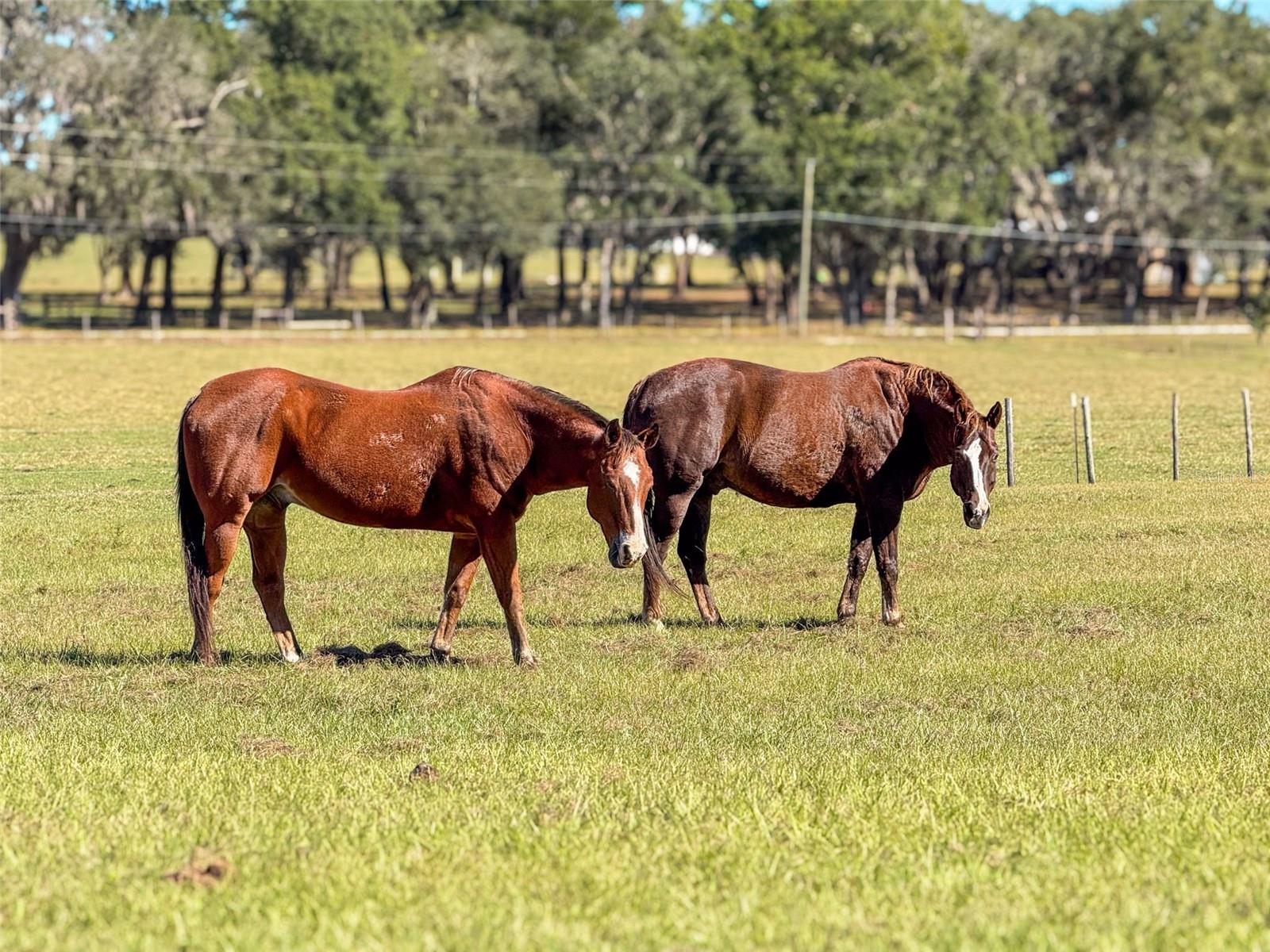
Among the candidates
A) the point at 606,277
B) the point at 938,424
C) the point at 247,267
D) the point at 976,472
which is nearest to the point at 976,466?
the point at 976,472

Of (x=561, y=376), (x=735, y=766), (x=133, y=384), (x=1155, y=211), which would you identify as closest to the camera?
(x=735, y=766)

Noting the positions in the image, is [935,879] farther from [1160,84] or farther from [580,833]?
[1160,84]

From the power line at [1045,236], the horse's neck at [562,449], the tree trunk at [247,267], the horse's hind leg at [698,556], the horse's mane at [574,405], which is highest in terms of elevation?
the power line at [1045,236]

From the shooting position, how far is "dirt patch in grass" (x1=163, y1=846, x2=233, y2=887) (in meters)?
6.91

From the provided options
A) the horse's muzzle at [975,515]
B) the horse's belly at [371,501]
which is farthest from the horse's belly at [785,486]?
the horse's belly at [371,501]

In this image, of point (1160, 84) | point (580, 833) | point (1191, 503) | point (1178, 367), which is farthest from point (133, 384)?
point (1160, 84)

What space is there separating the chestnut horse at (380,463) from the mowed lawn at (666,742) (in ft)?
2.31

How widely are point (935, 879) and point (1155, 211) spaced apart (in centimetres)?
9218

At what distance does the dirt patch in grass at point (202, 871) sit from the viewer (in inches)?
272

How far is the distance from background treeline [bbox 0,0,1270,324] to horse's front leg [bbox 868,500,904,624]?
64.1 meters

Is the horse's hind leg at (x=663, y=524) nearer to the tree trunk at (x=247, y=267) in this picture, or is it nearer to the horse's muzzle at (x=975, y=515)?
the horse's muzzle at (x=975, y=515)

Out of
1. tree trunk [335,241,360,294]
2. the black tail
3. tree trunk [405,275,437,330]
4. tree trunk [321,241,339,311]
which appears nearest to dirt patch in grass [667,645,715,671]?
the black tail

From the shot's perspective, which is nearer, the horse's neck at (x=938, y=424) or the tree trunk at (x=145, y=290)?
the horse's neck at (x=938, y=424)

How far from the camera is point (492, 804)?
27.5ft
